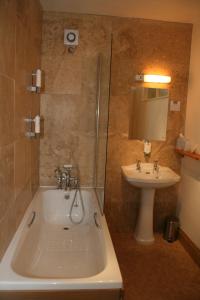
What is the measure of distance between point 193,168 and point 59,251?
5.43 ft

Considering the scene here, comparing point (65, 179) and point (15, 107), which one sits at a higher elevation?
point (15, 107)

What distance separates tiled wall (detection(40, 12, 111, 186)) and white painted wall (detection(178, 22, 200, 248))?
1.00 m

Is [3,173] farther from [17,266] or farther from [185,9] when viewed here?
[185,9]

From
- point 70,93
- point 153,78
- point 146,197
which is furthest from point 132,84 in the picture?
point 146,197

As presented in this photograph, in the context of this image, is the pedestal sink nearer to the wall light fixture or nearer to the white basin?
the white basin

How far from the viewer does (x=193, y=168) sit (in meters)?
2.71

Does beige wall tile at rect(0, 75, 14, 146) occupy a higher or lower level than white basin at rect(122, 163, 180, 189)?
higher

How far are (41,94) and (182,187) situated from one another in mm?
2002

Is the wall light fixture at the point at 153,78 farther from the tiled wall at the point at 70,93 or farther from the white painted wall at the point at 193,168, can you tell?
the tiled wall at the point at 70,93

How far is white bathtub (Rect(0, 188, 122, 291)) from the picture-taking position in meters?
1.30

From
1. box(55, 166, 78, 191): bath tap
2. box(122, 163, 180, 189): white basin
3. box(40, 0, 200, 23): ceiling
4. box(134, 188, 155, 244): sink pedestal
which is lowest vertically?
box(134, 188, 155, 244): sink pedestal

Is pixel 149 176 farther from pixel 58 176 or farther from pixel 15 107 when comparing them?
pixel 15 107

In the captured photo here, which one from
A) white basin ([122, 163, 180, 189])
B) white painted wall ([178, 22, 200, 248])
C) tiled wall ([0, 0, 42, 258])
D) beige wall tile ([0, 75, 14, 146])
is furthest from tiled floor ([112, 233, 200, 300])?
beige wall tile ([0, 75, 14, 146])

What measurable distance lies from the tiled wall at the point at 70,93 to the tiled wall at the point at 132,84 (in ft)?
0.72
